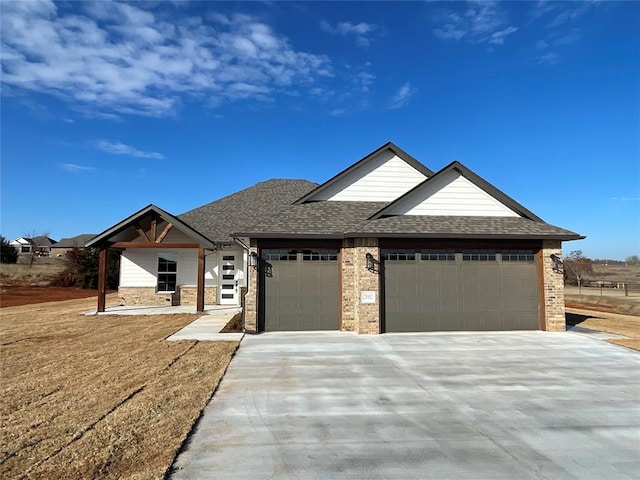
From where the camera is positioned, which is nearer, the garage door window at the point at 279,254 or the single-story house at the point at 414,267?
the single-story house at the point at 414,267

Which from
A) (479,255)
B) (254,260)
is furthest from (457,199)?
(254,260)

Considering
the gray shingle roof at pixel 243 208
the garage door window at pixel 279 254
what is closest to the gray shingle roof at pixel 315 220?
the garage door window at pixel 279 254

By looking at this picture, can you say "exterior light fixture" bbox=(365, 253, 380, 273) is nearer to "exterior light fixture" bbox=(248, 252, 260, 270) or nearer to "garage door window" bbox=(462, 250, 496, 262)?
"garage door window" bbox=(462, 250, 496, 262)

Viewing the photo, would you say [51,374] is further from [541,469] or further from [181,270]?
[181,270]

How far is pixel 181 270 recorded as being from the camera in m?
19.1

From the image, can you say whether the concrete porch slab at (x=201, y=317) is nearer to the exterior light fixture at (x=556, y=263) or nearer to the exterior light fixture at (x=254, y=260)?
the exterior light fixture at (x=254, y=260)

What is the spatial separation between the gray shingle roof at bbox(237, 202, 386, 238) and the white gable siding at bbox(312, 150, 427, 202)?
1.07ft

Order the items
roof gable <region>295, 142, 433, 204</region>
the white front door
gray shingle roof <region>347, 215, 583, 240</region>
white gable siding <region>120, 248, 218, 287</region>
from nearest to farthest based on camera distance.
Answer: gray shingle roof <region>347, 215, 583, 240</region>
roof gable <region>295, 142, 433, 204</region>
the white front door
white gable siding <region>120, 248, 218, 287</region>

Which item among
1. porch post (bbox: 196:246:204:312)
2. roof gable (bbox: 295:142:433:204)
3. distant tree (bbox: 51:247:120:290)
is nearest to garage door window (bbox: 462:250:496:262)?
roof gable (bbox: 295:142:433:204)

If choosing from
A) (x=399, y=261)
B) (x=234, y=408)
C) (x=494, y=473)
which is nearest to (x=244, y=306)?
(x=399, y=261)

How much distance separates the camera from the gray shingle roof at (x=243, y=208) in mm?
19562

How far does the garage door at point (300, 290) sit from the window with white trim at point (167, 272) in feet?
29.3

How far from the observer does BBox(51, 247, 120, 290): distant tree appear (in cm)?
3331

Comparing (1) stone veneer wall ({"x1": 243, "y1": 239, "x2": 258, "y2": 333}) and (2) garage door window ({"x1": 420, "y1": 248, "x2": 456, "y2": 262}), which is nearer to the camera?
(1) stone veneer wall ({"x1": 243, "y1": 239, "x2": 258, "y2": 333})
